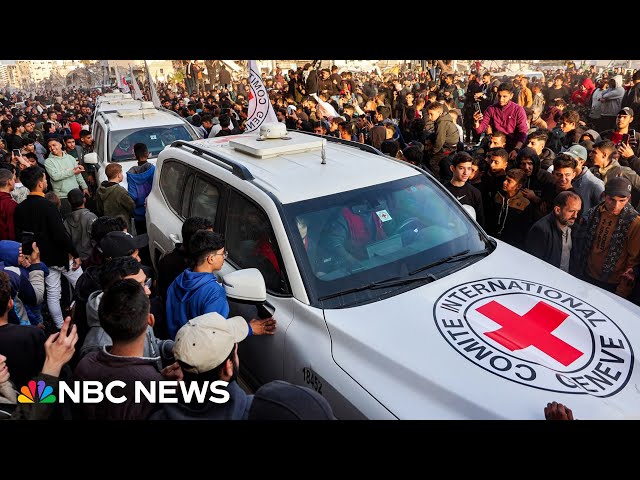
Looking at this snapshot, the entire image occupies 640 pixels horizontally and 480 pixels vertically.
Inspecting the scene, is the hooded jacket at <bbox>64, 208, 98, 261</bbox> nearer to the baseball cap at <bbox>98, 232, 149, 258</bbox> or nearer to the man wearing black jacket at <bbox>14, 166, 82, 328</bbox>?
the man wearing black jacket at <bbox>14, 166, 82, 328</bbox>

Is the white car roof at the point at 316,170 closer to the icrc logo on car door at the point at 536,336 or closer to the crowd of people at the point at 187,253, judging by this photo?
the crowd of people at the point at 187,253

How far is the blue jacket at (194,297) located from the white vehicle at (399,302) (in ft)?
0.34

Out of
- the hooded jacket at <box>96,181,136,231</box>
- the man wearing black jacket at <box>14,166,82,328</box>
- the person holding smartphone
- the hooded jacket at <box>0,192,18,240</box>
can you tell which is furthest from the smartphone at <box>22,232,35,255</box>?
the person holding smartphone

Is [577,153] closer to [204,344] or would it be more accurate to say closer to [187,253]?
[187,253]

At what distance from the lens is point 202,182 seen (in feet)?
13.0

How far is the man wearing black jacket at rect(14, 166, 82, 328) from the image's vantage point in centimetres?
475

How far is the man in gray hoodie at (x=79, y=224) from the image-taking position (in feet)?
17.3

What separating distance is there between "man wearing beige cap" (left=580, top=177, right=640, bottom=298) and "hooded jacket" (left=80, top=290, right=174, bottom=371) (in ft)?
10.9

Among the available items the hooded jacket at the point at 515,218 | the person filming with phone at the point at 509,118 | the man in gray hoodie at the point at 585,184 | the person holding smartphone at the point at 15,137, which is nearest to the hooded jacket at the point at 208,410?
the hooded jacket at the point at 515,218

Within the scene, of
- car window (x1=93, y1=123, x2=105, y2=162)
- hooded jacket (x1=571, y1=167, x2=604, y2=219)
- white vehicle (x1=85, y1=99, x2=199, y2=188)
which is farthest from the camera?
car window (x1=93, y1=123, x2=105, y2=162)

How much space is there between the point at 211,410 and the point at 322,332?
2.95 feet

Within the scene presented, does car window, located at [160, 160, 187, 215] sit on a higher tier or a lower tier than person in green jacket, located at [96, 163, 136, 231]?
higher

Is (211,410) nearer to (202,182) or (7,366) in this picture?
(7,366)

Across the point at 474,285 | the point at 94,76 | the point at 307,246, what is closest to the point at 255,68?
the point at 307,246
